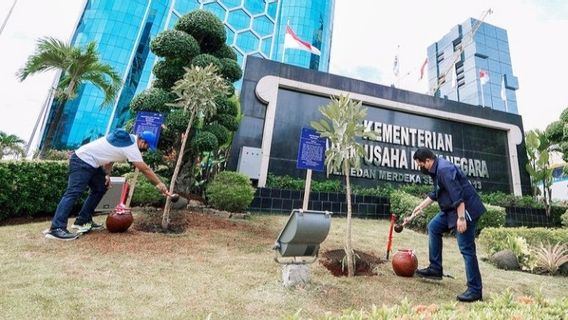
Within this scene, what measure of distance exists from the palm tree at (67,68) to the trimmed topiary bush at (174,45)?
570 centimetres

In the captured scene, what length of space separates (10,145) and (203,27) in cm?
2247

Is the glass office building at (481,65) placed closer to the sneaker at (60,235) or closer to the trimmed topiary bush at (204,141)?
the trimmed topiary bush at (204,141)

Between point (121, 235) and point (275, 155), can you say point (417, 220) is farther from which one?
point (121, 235)

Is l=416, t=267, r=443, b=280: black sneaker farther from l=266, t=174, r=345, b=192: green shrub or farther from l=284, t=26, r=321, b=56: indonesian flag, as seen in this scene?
l=284, t=26, r=321, b=56: indonesian flag

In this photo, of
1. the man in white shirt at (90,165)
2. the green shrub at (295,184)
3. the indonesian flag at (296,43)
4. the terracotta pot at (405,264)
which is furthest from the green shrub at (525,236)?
the indonesian flag at (296,43)

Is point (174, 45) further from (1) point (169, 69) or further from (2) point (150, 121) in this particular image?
(2) point (150, 121)

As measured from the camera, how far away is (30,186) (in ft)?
21.3

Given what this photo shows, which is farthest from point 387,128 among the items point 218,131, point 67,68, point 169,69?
point 67,68

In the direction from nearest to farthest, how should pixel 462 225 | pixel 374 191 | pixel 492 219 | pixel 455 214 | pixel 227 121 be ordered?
pixel 462 225
pixel 455 214
pixel 227 121
pixel 492 219
pixel 374 191

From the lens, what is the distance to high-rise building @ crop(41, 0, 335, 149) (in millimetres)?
37375

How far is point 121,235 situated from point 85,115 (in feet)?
129

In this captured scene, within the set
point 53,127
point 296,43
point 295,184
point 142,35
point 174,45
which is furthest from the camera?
point 142,35

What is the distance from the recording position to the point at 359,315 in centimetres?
170

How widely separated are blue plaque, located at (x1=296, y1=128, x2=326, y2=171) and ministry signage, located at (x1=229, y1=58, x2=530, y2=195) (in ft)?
10.6
